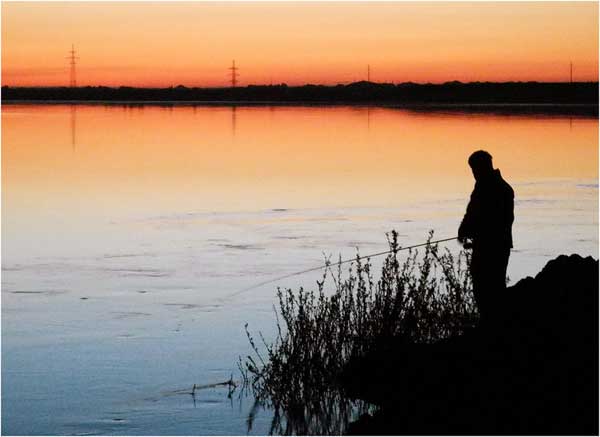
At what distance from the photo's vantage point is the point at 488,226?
9.21 meters

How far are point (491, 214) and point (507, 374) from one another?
6.87 feet

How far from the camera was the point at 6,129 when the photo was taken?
169ft

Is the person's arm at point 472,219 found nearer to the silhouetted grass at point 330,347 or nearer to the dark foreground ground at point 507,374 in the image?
the silhouetted grass at point 330,347

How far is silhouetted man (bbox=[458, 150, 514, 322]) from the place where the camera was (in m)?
9.19

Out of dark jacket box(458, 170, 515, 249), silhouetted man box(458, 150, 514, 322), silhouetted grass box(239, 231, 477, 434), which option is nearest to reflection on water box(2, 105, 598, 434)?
silhouetted grass box(239, 231, 477, 434)

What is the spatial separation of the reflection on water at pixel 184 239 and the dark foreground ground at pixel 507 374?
48.8 inches

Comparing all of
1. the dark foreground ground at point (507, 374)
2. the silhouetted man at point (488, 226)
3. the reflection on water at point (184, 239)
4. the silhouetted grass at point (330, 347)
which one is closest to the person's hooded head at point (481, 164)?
the silhouetted man at point (488, 226)

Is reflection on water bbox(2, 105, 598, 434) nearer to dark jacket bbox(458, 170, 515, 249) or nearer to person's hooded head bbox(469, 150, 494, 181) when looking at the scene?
dark jacket bbox(458, 170, 515, 249)

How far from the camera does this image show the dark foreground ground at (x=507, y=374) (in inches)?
277

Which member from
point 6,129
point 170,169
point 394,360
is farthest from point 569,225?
point 6,129

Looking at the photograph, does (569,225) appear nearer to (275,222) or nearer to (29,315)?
(275,222)

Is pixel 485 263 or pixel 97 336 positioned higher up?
pixel 485 263

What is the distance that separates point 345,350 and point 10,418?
2.47 metres

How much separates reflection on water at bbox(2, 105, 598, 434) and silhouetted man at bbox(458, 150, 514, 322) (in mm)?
1997
